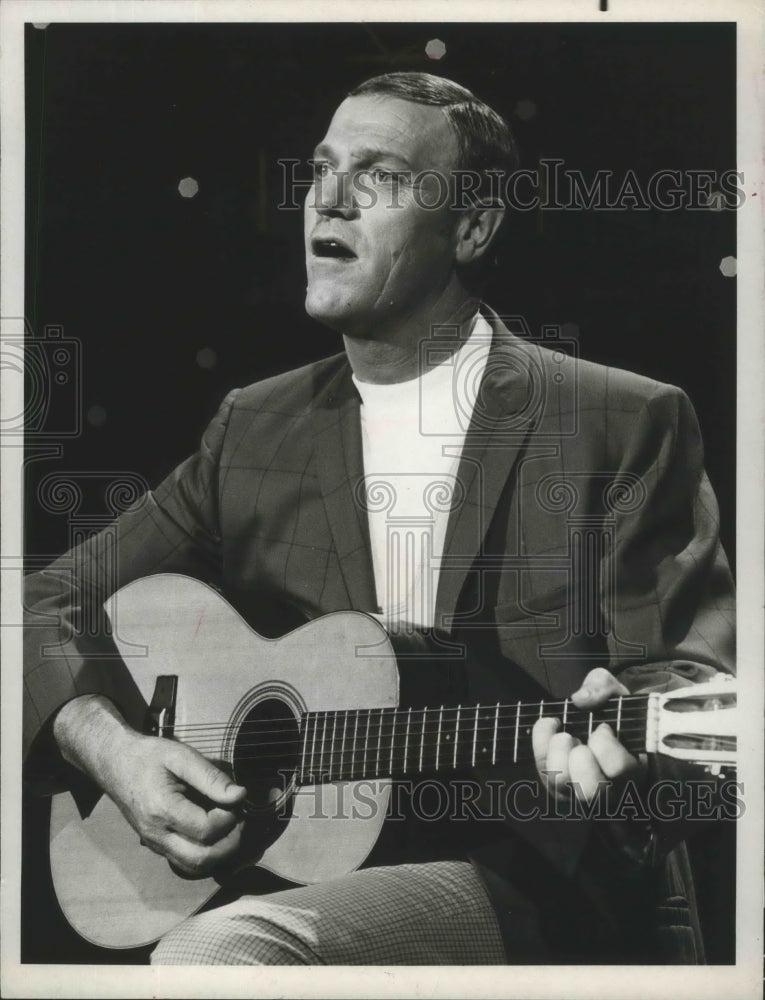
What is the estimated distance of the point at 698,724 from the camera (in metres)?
2.42

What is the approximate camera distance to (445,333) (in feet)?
8.71

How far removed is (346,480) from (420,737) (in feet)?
1.91

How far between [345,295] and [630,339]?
2.08 ft

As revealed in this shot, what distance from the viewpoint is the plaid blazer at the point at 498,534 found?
8.47 ft

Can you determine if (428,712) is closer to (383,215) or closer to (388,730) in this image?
(388,730)

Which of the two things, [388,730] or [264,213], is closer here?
[388,730]

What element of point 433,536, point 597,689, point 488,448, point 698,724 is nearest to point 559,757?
point 597,689

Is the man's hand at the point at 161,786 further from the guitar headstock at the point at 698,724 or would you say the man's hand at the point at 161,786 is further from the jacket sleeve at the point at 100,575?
the guitar headstock at the point at 698,724

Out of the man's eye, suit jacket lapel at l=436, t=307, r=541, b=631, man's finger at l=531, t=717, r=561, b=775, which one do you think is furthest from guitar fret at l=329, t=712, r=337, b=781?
the man's eye

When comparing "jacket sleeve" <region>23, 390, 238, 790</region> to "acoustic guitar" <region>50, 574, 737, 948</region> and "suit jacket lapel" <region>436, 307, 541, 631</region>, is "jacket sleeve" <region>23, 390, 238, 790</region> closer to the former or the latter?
"acoustic guitar" <region>50, 574, 737, 948</region>

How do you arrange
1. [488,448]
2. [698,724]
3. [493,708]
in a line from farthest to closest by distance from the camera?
[488,448] < [493,708] < [698,724]

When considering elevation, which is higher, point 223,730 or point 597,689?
point 597,689

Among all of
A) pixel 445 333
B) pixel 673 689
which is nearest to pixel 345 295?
pixel 445 333

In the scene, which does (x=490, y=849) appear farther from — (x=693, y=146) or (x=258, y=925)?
(x=693, y=146)
